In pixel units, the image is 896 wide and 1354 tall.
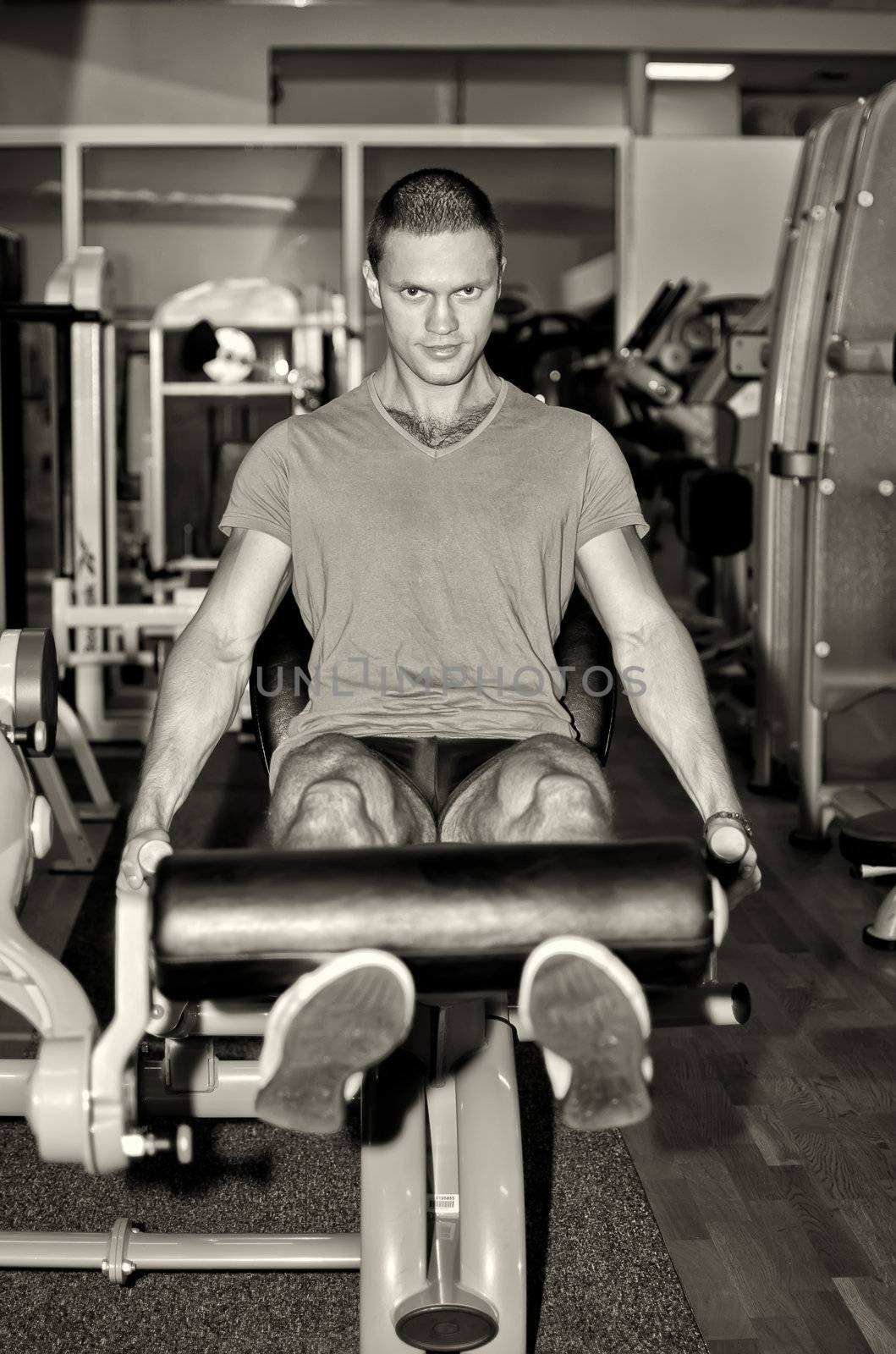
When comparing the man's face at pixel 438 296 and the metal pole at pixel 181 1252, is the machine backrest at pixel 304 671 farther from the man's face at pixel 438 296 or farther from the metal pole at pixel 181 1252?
the metal pole at pixel 181 1252

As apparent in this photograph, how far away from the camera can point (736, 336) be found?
12.5 feet

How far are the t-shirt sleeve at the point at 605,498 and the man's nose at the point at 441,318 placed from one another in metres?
0.21

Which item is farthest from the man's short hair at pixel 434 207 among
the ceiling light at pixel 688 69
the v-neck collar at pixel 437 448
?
the ceiling light at pixel 688 69

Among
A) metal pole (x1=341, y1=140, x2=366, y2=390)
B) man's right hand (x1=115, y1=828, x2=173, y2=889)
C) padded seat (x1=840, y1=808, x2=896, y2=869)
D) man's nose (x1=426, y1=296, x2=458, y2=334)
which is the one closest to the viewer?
man's right hand (x1=115, y1=828, x2=173, y2=889)

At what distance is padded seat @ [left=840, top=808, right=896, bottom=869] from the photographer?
2531mm

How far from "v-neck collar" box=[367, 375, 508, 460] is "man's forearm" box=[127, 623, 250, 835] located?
0.97 ft

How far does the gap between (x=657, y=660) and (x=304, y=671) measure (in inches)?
15.1

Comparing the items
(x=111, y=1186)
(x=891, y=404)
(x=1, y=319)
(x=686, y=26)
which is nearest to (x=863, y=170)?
(x=891, y=404)

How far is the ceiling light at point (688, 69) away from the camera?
6.89 meters

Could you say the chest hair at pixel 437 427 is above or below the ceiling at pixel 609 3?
below

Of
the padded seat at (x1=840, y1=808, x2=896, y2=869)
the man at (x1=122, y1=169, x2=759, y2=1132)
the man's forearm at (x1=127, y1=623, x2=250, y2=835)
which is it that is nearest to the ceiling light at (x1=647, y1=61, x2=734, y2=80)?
the padded seat at (x1=840, y1=808, x2=896, y2=869)

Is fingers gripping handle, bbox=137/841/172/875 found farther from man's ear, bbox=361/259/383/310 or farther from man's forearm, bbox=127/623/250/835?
man's ear, bbox=361/259/383/310

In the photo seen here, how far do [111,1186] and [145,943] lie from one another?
0.81 meters

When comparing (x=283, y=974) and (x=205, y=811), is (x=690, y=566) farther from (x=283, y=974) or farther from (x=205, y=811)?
(x=283, y=974)
